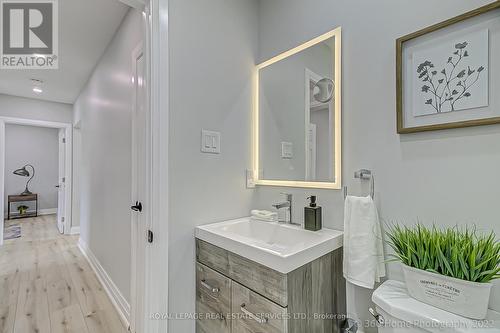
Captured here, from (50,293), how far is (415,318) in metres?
3.00

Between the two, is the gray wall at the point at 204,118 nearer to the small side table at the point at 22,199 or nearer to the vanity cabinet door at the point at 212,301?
the vanity cabinet door at the point at 212,301

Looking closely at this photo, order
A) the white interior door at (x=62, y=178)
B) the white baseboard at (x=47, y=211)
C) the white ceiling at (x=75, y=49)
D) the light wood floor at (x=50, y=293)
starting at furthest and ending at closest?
the white baseboard at (x=47, y=211)
the white interior door at (x=62, y=178)
the white ceiling at (x=75, y=49)
the light wood floor at (x=50, y=293)

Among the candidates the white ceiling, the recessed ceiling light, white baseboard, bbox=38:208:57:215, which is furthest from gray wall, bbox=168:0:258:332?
white baseboard, bbox=38:208:57:215

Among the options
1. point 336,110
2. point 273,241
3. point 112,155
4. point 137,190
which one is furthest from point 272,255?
point 112,155

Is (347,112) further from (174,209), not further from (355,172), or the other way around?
(174,209)

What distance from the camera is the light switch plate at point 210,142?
140 cm

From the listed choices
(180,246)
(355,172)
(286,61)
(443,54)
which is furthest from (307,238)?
(286,61)

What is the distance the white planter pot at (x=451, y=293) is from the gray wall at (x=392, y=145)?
19 cm

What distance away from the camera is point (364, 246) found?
106 cm

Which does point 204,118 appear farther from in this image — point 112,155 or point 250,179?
point 112,155

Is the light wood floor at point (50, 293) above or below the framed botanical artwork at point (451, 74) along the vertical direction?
below

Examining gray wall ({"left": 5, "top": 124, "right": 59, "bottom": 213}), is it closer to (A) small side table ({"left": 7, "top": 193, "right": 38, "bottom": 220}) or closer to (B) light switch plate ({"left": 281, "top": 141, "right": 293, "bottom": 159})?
(A) small side table ({"left": 7, "top": 193, "right": 38, "bottom": 220})

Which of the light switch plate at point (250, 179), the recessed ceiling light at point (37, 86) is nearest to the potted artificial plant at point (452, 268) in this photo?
the light switch plate at point (250, 179)

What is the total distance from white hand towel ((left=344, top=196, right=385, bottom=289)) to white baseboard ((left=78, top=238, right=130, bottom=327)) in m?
1.75
